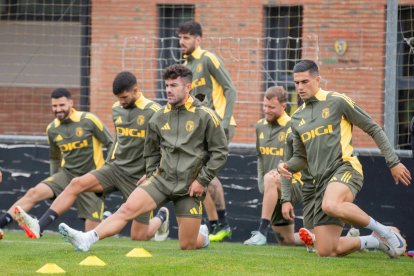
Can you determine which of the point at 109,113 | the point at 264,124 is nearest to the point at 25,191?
the point at 109,113

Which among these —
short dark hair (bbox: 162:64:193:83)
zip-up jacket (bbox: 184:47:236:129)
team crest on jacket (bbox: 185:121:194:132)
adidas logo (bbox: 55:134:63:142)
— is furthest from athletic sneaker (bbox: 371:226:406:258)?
adidas logo (bbox: 55:134:63:142)

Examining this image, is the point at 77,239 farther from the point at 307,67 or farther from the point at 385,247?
the point at 385,247

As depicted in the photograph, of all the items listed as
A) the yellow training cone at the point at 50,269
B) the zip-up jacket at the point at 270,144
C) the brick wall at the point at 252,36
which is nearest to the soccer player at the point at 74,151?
the zip-up jacket at the point at 270,144

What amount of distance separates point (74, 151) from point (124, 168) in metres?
1.31

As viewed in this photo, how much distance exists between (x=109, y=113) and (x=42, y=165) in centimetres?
256

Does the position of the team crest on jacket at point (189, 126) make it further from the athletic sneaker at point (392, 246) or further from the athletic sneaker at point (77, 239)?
the athletic sneaker at point (392, 246)

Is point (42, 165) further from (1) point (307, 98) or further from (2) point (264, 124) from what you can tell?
(1) point (307, 98)

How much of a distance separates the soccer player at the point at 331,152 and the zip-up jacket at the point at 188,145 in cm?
71

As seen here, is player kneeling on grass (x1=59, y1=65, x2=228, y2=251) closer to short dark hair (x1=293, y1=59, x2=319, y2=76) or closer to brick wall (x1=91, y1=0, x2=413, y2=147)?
short dark hair (x1=293, y1=59, x2=319, y2=76)

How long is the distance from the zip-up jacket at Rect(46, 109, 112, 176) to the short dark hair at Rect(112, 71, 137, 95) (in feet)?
5.01

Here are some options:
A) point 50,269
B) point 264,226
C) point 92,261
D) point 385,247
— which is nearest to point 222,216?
point 264,226

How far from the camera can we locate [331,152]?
11.6m

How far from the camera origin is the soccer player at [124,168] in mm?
13461

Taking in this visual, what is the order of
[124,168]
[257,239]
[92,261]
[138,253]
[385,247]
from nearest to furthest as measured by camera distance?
[92,261]
[138,253]
[385,247]
[124,168]
[257,239]
